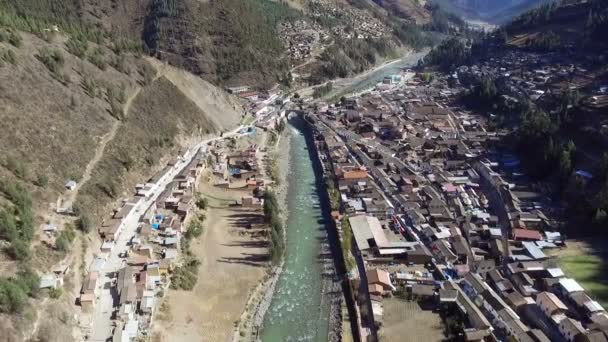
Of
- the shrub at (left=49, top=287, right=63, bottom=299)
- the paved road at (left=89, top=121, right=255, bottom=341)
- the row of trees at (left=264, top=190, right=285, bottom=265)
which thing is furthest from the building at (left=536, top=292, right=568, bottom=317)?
the shrub at (left=49, top=287, right=63, bottom=299)

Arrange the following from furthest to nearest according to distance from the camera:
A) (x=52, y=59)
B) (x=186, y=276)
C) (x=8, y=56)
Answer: (x=52, y=59) → (x=8, y=56) → (x=186, y=276)

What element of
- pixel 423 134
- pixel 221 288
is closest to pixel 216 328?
pixel 221 288

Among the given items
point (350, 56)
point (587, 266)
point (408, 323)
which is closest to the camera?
point (408, 323)

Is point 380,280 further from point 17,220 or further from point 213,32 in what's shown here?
point 213,32

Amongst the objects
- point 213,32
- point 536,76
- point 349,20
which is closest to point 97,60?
point 213,32

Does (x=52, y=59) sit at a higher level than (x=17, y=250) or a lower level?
higher

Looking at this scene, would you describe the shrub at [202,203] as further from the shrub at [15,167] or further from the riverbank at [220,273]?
the shrub at [15,167]
